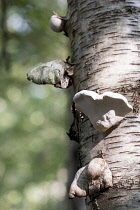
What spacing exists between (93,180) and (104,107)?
31 centimetres

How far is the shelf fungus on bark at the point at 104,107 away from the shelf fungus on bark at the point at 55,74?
30cm

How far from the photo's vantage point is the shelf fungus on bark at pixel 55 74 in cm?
178

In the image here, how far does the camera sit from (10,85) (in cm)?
593

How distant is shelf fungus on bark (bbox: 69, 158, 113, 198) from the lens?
4.61 ft

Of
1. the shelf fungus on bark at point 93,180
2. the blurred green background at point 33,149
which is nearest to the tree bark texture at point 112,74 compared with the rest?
the shelf fungus on bark at point 93,180

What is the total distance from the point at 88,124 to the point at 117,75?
0.27 m

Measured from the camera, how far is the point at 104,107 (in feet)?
4.88

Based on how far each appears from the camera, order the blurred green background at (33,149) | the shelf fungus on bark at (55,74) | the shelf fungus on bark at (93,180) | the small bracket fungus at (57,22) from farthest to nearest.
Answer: the blurred green background at (33,149) < the small bracket fungus at (57,22) < the shelf fungus on bark at (55,74) < the shelf fungus on bark at (93,180)

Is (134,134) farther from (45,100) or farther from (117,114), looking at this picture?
(45,100)

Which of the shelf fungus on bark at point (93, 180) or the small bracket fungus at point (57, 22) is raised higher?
the small bracket fungus at point (57, 22)

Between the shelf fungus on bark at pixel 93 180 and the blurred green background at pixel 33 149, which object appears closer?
the shelf fungus on bark at pixel 93 180

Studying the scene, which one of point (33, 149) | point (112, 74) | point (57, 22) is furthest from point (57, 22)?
point (33, 149)

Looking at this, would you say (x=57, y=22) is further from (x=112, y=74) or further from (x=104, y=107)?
(x=104, y=107)

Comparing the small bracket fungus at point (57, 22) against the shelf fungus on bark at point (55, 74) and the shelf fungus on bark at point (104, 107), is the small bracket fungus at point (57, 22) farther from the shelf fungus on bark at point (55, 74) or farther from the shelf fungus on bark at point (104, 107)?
the shelf fungus on bark at point (104, 107)
